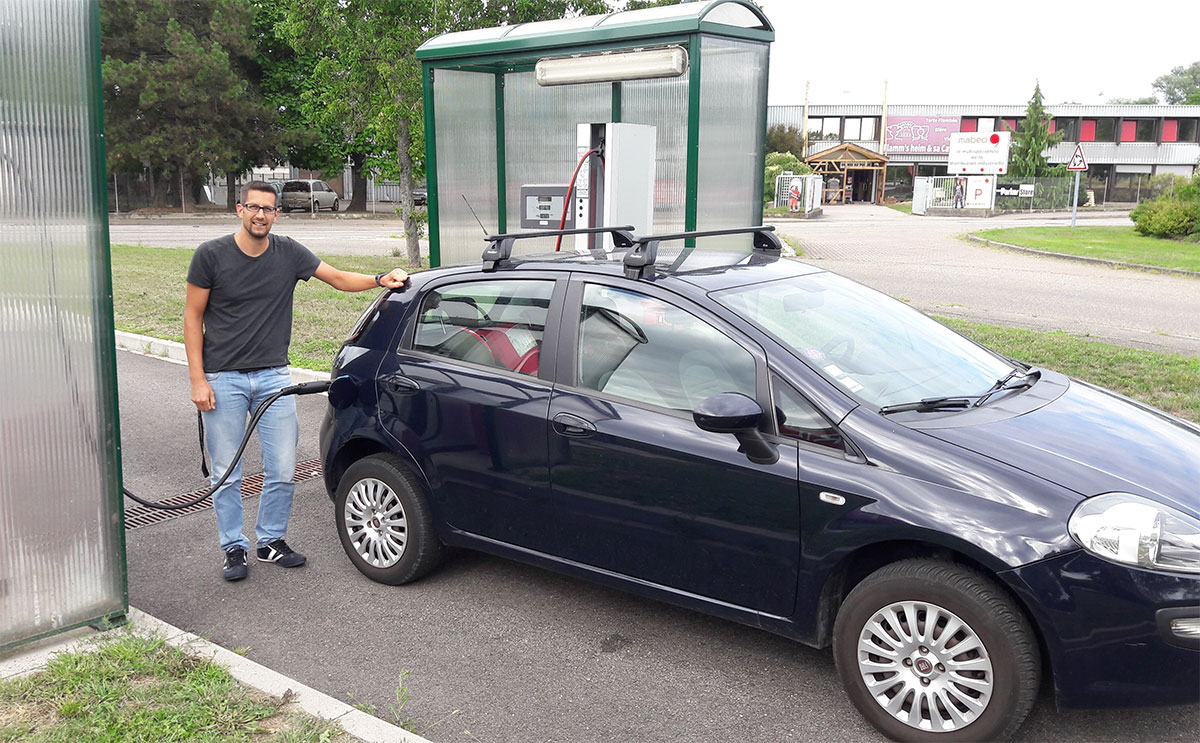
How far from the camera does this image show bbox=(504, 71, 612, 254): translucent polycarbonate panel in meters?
10.4

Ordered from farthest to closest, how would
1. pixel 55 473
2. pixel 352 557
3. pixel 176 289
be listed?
1. pixel 176 289
2. pixel 352 557
3. pixel 55 473

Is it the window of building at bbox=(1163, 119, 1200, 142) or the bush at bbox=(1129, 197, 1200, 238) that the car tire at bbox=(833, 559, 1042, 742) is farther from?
the window of building at bbox=(1163, 119, 1200, 142)

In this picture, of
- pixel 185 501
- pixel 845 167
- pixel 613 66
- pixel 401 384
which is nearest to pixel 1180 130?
pixel 845 167

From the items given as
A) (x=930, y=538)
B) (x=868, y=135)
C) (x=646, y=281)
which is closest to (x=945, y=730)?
(x=930, y=538)

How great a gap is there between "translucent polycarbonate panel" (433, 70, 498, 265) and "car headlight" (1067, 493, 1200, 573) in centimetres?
828

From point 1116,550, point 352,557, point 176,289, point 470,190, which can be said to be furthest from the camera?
point 176,289

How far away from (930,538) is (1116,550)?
0.54 meters

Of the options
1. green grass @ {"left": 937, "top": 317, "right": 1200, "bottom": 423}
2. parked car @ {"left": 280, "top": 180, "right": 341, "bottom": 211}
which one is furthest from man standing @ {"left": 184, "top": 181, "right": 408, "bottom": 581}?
parked car @ {"left": 280, "top": 180, "right": 341, "bottom": 211}

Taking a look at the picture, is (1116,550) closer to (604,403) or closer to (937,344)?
(937,344)

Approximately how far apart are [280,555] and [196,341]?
116 centimetres

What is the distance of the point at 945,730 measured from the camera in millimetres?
3295

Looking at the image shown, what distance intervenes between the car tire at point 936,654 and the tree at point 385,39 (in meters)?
13.8

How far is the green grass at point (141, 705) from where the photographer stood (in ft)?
10.8

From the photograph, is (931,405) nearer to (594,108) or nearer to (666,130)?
(666,130)
